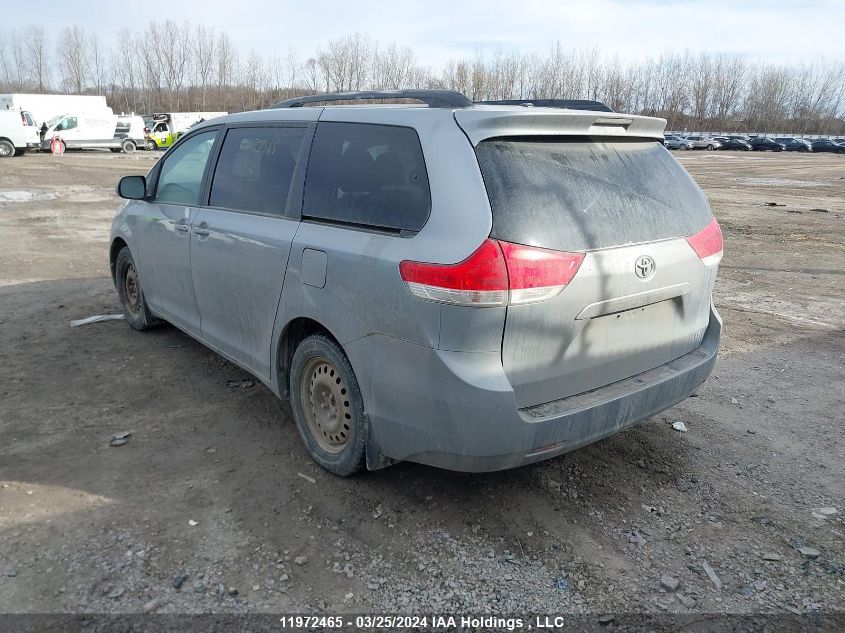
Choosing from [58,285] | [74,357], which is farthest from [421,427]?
[58,285]

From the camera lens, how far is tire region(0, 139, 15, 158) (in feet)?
103

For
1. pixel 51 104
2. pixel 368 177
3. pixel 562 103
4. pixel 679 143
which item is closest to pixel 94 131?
pixel 51 104

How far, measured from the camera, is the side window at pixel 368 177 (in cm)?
292

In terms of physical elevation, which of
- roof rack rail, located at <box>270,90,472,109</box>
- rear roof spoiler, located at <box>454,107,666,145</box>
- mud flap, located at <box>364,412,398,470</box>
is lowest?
mud flap, located at <box>364,412,398,470</box>

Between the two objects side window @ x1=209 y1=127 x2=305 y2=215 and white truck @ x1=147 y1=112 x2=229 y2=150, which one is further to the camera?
white truck @ x1=147 y1=112 x2=229 y2=150

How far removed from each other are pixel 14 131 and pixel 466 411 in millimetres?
35993

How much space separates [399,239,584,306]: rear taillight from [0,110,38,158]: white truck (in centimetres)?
3547

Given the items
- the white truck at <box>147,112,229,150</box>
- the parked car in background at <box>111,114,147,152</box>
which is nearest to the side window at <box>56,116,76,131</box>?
the parked car in background at <box>111,114,147,152</box>

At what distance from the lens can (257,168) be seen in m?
3.97

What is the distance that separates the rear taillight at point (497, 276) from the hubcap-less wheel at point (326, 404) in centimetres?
85

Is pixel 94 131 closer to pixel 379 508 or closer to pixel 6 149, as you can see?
pixel 6 149

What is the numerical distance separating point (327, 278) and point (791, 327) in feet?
17.2

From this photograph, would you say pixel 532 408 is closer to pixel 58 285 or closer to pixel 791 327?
pixel 791 327

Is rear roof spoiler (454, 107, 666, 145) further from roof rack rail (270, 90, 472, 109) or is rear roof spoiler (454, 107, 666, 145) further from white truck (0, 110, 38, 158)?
white truck (0, 110, 38, 158)
